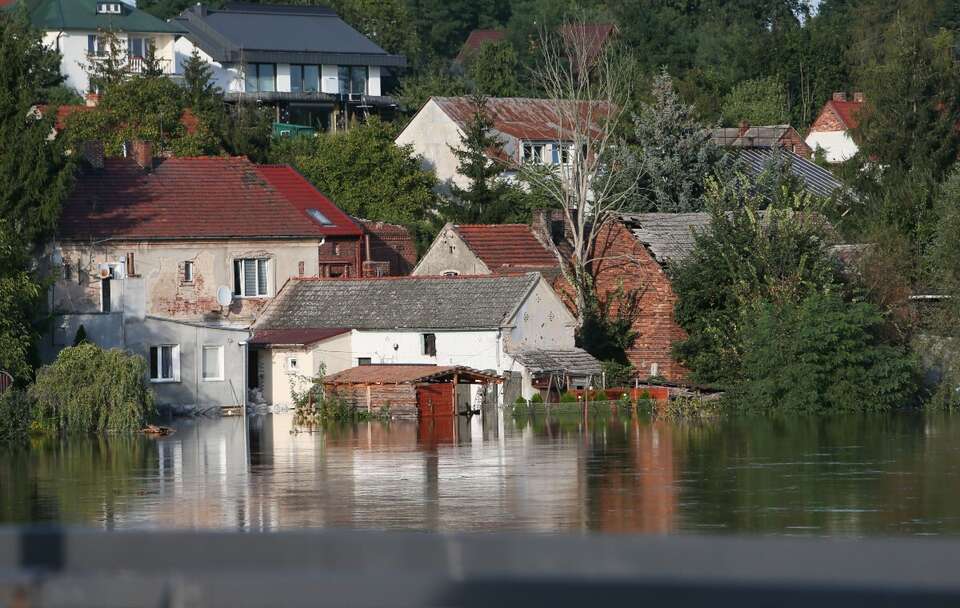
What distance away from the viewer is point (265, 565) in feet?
10.9

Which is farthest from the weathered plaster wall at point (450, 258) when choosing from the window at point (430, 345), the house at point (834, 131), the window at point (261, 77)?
the window at point (261, 77)

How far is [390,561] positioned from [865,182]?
5748 centimetres

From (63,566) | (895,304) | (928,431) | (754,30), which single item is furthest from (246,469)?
(754,30)

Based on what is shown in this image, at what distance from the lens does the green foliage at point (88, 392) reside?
1433 inches

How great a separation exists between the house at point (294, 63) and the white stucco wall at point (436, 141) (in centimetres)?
1481

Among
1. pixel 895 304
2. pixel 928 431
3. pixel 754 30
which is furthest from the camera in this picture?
pixel 754 30

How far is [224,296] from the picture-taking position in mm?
47094

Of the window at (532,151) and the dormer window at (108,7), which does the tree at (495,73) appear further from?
the dormer window at (108,7)

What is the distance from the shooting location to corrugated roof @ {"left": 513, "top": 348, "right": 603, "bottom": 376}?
42.2 meters

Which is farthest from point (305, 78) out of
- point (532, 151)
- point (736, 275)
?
point (736, 275)

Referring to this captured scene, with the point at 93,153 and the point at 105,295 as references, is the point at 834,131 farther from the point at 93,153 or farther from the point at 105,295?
the point at 105,295


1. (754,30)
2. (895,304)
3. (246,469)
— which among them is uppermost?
(754,30)

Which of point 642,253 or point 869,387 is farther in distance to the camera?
point 642,253

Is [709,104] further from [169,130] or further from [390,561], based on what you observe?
[390,561]
